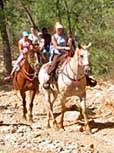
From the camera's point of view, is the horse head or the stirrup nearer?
the stirrup

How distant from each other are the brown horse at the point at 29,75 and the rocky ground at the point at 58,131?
0.87 metres

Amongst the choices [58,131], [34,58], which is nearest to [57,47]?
[34,58]

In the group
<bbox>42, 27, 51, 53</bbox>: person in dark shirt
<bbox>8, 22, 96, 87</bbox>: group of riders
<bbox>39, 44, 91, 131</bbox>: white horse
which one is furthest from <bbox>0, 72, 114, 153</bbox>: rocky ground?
<bbox>42, 27, 51, 53</bbox>: person in dark shirt

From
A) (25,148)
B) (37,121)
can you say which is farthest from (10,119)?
(25,148)

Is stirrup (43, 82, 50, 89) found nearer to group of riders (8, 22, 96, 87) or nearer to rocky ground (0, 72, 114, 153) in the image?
group of riders (8, 22, 96, 87)

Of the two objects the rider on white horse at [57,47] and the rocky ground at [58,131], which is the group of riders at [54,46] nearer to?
the rider on white horse at [57,47]

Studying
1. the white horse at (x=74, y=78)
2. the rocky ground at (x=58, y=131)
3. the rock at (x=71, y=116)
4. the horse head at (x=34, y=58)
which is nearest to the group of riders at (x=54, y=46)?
the horse head at (x=34, y=58)

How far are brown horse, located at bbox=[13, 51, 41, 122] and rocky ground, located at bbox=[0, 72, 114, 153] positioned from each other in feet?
2.85

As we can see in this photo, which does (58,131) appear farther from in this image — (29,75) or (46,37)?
(46,37)

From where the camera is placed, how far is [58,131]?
44.2 ft

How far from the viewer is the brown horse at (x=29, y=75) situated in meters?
15.6

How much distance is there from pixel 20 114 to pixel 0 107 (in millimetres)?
1482

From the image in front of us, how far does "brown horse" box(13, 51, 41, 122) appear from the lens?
15617 mm

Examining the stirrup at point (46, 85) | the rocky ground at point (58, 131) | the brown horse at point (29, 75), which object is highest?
the brown horse at point (29, 75)
